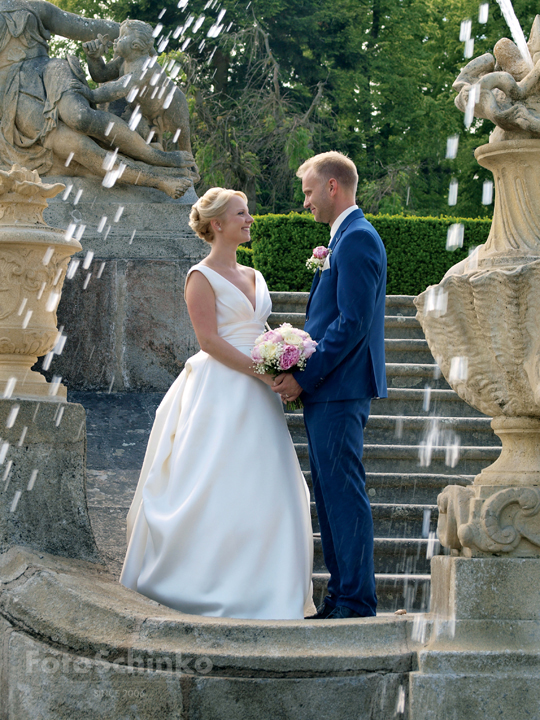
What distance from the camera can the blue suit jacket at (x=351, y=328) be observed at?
3617 millimetres

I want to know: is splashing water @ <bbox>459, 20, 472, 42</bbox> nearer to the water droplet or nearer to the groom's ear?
the groom's ear

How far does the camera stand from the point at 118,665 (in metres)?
2.96

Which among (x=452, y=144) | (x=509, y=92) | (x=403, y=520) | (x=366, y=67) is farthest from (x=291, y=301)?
(x=366, y=67)

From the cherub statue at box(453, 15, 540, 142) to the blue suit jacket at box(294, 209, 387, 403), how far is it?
701 millimetres

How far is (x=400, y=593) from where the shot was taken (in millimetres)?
4512

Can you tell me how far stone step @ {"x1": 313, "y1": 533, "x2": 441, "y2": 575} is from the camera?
4.80 metres

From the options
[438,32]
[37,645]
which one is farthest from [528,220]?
[438,32]

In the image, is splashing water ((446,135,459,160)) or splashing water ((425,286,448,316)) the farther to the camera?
splashing water ((446,135,459,160))

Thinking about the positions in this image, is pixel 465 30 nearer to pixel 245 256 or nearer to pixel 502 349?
pixel 245 256

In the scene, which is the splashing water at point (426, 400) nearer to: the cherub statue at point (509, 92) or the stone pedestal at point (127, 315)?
the stone pedestal at point (127, 315)

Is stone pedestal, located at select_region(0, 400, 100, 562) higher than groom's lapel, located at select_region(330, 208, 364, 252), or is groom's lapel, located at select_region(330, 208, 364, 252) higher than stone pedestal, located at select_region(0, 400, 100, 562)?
groom's lapel, located at select_region(330, 208, 364, 252)

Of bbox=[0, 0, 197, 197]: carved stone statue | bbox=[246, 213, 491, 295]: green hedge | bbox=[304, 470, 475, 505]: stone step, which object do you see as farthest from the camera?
bbox=[246, 213, 491, 295]: green hedge

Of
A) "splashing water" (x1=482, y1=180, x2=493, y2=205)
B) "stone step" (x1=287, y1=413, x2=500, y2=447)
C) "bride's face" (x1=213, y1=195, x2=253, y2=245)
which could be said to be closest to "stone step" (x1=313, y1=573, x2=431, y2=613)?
"stone step" (x1=287, y1=413, x2=500, y2=447)

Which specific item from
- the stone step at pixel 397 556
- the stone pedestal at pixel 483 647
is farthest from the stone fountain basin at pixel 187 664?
the stone step at pixel 397 556
